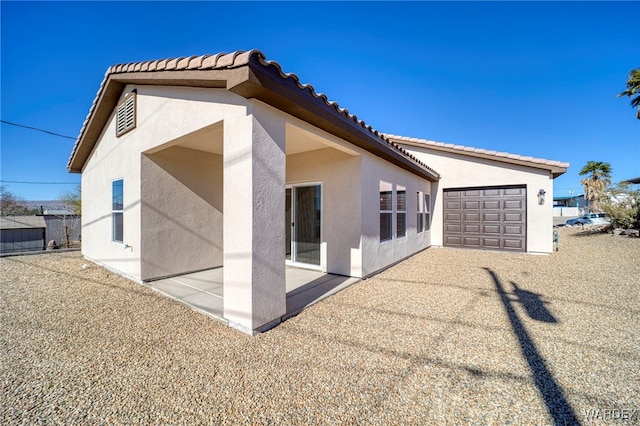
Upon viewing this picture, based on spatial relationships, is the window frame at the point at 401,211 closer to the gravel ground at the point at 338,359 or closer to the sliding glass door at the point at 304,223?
the sliding glass door at the point at 304,223

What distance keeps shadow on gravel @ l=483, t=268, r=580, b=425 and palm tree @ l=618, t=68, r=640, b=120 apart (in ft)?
60.3

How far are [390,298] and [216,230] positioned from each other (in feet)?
15.0

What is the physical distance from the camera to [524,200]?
31.8 ft

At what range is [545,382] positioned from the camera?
241cm

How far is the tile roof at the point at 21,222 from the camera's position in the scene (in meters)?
12.0

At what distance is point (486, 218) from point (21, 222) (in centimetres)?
2148

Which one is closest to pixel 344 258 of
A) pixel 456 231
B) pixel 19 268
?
pixel 456 231

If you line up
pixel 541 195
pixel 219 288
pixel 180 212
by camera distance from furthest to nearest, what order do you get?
1. pixel 541 195
2. pixel 180 212
3. pixel 219 288

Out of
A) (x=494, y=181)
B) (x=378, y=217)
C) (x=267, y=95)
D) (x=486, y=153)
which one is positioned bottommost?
(x=378, y=217)

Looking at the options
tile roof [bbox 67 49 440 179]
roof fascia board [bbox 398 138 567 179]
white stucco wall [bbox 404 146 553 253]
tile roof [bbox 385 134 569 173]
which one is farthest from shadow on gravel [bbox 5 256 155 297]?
roof fascia board [bbox 398 138 567 179]

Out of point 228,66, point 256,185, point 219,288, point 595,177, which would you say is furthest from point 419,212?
point 595,177

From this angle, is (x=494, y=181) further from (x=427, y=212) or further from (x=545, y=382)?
(x=545, y=382)

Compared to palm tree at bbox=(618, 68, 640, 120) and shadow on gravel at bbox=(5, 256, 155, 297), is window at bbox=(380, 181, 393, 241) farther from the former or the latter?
palm tree at bbox=(618, 68, 640, 120)

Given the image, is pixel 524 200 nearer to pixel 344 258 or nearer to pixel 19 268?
pixel 344 258
